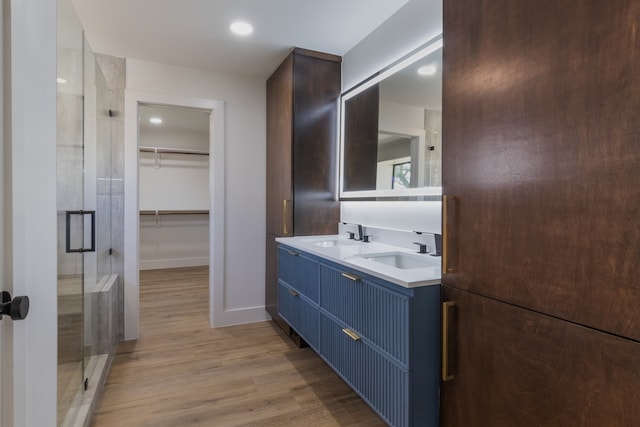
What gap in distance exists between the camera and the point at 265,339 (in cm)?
298

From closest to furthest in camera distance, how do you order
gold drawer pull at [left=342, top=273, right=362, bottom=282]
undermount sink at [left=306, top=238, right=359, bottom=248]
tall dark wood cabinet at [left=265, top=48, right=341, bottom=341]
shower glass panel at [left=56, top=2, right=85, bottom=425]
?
shower glass panel at [left=56, top=2, right=85, bottom=425], gold drawer pull at [left=342, top=273, right=362, bottom=282], undermount sink at [left=306, top=238, right=359, bottom=248], tall dark wood cabinet at [left=265, top=48, right=341, bottom=341]

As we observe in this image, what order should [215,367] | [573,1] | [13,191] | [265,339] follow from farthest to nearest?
[265,339]
[215,367]
[573,1]
[13,191]

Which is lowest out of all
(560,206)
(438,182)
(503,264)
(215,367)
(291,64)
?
(215,367)

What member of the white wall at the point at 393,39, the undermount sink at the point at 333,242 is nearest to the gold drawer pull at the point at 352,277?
the undermount sink at the point at 333,242

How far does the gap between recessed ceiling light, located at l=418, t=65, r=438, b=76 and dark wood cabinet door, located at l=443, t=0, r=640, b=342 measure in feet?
2.13

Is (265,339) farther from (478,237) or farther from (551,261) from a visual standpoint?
(551,261)

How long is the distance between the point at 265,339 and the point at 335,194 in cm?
147

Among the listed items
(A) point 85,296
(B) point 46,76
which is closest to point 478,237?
(B) point 46,76

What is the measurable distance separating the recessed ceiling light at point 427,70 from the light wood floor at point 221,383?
2.08 m

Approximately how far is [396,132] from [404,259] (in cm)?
91

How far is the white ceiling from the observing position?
2.17 m

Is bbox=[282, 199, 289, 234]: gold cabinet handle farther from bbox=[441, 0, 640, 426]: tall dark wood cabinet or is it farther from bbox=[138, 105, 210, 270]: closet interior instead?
bbox=[138, 105, 210, 270]: closet interior

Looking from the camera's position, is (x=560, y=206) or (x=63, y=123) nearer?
(x=560, y=206)

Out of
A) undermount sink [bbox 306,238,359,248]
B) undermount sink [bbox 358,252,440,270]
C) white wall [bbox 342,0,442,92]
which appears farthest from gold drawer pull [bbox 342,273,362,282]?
→ white wall [bbox 342,0,442,92]
